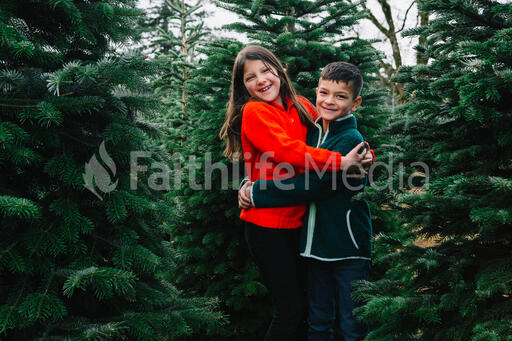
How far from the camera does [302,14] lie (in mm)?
3771

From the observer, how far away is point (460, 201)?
1.60m

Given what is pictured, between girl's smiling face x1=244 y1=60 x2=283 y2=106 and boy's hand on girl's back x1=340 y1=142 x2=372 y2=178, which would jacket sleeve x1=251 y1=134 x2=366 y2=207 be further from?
girl's smiling face x1=244 y1=60 x2=283 y2=106

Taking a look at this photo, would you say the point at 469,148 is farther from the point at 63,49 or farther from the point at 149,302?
the point at 63,49

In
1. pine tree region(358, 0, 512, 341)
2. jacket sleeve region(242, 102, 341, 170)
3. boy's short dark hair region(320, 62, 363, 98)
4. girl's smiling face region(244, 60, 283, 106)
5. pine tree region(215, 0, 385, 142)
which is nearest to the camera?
pine tree region(358, 0, 512, 341)

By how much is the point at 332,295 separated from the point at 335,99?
Result: 1269 mm

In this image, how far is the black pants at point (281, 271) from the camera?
7.49ft

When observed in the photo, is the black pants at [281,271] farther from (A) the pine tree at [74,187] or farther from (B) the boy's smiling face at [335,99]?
(B) the boy's smiling face at [335,99]

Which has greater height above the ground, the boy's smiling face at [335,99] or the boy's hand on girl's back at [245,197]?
the boy's smiling face at [335,99]

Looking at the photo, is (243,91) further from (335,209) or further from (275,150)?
(335,209)

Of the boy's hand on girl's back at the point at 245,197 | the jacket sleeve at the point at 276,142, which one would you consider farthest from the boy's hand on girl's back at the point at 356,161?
the boy's hand on girl's back at the point at 245,197

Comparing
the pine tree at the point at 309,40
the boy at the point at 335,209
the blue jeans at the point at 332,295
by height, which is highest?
the pine tree at the point at 309,40

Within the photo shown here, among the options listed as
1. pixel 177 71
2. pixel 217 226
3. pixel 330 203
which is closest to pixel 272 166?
pixel 330 203

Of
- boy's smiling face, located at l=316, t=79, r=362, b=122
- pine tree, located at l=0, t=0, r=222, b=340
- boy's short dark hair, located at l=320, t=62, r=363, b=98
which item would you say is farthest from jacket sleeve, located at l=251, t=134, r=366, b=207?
pine tree, located at l=0, t=0, r=222, b=340

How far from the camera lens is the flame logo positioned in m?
2.12
